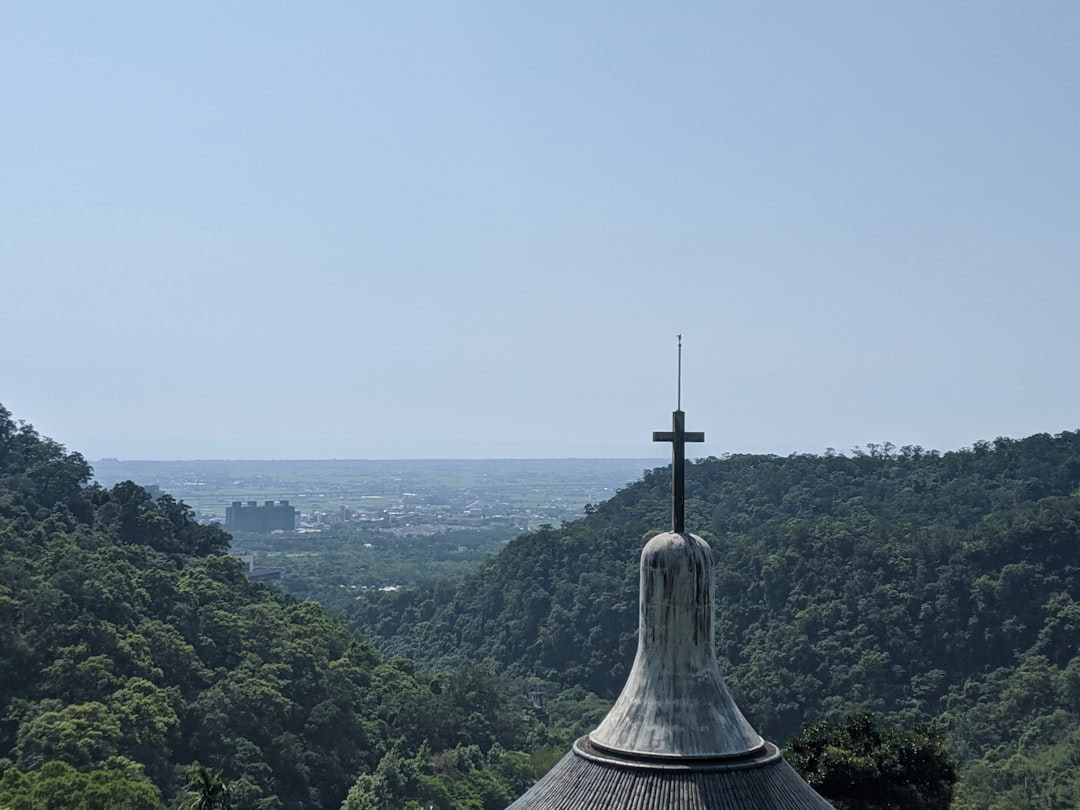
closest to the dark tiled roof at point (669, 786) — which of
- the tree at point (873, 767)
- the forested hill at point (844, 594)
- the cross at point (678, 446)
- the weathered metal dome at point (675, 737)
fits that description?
the weathered metal dome at point (675, 737)

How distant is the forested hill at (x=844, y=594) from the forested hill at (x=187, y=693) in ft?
58.4

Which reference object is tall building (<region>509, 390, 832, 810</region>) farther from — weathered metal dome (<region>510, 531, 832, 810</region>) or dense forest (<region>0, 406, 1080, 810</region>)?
dense forest (<region>0, 406, 1080, 810</region>)

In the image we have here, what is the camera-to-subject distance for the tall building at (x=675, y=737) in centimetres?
1000

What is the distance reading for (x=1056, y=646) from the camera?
210ft

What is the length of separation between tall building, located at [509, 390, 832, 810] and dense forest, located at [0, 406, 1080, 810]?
22110mm

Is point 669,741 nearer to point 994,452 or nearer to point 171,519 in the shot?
point 171,519

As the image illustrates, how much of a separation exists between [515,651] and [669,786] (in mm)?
81786

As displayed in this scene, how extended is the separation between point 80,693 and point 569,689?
42262mm

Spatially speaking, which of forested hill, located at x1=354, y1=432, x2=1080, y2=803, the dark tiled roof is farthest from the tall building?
forested hill, located at x1=354, y1=432, x2=1080, y2=803

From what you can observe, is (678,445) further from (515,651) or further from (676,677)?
(515,651)

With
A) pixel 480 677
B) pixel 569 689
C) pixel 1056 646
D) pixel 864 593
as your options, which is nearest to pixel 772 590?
pixel 864 593

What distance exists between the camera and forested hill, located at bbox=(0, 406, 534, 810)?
40156 millimetres

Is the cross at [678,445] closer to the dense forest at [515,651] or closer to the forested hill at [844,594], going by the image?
the dense forest at [515,651]

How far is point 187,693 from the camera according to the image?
4866 centimetres
